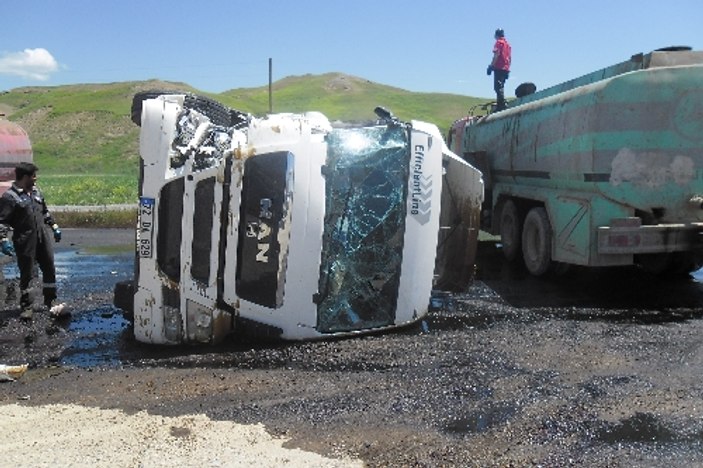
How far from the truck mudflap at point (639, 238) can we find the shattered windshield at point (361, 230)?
264cm

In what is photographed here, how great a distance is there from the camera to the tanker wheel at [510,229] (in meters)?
9.48

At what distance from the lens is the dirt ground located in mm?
3645

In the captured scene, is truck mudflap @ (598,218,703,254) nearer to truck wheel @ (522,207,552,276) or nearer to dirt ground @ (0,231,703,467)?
dirt ground @ (0,231,703,467)

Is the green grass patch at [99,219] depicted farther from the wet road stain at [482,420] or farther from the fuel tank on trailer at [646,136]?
the wet road stain at [482,420]

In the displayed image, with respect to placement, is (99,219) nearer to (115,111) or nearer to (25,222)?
(25,222)

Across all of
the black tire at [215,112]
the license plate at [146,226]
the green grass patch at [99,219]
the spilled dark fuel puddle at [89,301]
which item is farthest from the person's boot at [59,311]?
the green grass patch at [99,219]

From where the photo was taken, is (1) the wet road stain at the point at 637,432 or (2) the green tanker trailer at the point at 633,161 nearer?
(1) the wet road stain at the point at 637,432

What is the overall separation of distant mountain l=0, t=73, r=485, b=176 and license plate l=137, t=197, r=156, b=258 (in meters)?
37.7

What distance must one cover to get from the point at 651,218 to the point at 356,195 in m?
3.54

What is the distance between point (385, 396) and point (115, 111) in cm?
7623

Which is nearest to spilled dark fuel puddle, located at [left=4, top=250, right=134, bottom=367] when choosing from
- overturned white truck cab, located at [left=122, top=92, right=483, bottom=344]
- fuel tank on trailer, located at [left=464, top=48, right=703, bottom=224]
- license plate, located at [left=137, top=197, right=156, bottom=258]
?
overturned white truck cab, located at [left=122, top=92, right=483, bottom=344]

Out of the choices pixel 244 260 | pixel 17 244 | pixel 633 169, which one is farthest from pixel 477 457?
pixel 17 244

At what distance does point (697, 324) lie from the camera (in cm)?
625

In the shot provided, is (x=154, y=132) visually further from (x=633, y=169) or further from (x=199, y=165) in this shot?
(x=633, y=169)
